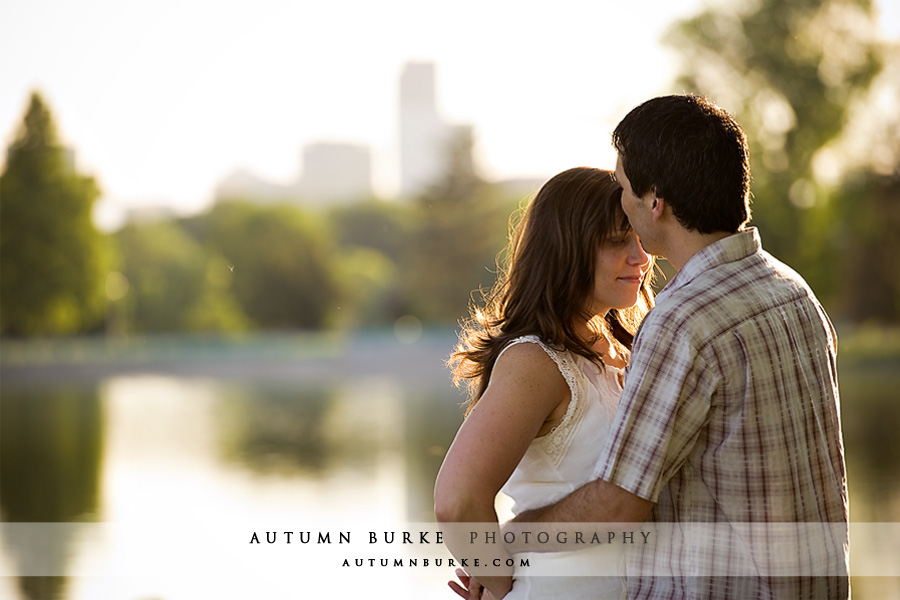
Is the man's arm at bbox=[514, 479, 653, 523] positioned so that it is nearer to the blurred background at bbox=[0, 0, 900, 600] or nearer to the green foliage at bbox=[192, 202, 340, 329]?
the blurred background at bbox=[0, 0, 900, 600]

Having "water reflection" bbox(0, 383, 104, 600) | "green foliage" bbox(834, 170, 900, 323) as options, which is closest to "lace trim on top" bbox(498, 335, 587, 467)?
"water reflection" bbox(0, 383, 104, 600)

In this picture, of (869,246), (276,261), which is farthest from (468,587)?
(276,261)

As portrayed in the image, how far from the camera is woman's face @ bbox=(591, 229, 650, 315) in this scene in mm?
1428

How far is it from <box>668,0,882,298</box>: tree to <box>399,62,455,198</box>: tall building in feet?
23.2

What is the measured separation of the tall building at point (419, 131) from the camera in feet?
71.6

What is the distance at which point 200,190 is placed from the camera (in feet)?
82.0

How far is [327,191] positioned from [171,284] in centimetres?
468

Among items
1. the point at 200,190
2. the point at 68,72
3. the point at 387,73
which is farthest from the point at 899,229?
the point at 200,190

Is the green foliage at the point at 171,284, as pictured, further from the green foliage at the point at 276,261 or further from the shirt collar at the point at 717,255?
the shirt collar at the point at 717,255

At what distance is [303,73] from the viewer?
66.8 feet

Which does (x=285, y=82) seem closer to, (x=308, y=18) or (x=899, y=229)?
(x=308, y=18)

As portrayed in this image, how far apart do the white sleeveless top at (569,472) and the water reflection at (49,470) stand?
260 centimetres

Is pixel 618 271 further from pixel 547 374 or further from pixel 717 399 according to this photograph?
pixel 717 399

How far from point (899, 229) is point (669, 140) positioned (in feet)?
54.5
